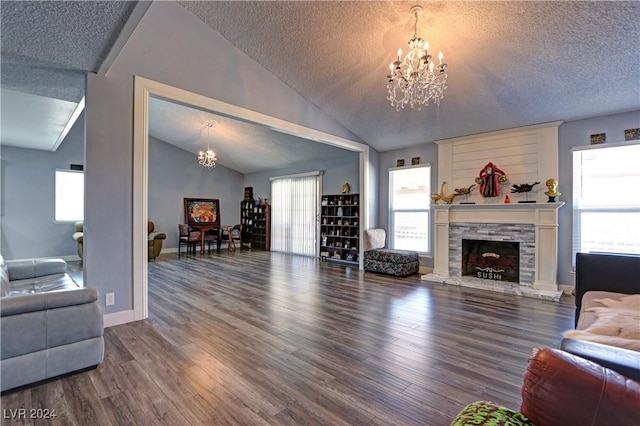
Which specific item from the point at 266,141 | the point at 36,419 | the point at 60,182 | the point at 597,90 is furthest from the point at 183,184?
the point at 597,90

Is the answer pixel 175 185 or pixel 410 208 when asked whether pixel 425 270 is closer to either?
pixel 410 208

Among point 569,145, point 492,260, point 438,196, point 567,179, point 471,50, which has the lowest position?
point 492,260

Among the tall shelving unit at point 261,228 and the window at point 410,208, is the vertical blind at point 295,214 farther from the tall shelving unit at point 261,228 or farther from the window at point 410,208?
the window at point 410,208

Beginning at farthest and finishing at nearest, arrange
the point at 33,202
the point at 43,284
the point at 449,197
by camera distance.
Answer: the point at 33,202 → the point at 449,197 → the point at 43,284

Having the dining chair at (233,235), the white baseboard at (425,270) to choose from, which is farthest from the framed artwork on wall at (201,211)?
the white baseboard at (425,270)

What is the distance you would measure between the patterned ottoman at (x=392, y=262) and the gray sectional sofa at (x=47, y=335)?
4521 mm

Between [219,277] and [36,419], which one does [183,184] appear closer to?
[219,277]

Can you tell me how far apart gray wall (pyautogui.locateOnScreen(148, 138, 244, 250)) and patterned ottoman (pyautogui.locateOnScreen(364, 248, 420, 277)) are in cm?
619

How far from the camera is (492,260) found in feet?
16.6

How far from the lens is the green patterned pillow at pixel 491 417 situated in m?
0.94

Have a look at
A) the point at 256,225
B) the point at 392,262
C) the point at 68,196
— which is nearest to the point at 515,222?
the point at 392,262

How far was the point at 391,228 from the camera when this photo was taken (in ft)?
21.1

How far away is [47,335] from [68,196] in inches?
281

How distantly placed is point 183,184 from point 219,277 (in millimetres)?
5142
